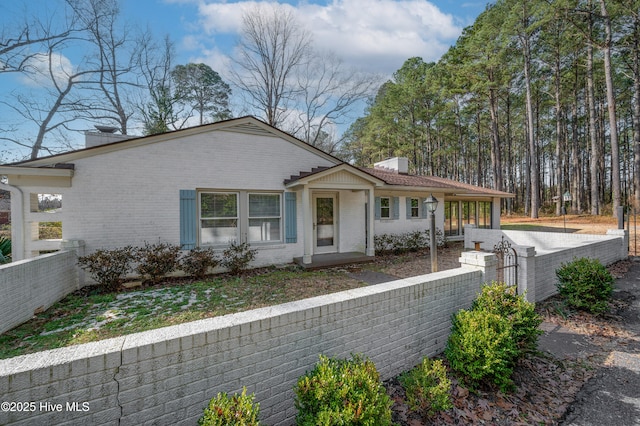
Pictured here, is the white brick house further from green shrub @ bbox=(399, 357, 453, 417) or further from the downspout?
green shrub @ bbox=(399, 357, 453, 417)

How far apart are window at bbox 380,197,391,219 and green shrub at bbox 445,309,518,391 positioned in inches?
340

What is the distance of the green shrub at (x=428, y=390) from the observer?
252cm

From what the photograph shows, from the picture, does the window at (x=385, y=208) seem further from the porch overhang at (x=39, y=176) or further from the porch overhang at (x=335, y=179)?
the porch overhang at (x=39, y=176)

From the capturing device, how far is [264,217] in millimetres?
8805

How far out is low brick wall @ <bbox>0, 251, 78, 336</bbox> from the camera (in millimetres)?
4113

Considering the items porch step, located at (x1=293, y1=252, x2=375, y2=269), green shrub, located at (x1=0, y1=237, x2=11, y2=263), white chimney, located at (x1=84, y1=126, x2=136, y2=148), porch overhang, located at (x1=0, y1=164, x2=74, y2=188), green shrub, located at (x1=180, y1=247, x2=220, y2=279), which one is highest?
white chimney, located at (x1=84, y1=126, x2=136, y2=148)

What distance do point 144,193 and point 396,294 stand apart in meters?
7.09

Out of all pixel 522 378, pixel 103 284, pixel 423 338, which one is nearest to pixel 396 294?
pixel 423 338

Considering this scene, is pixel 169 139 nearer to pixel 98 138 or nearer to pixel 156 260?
pixel 98 138

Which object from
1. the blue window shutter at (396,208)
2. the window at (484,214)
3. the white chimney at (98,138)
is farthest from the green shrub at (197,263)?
the window at (484,214)

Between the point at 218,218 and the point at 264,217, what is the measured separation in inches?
54.9

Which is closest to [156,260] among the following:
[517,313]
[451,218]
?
[517,313]

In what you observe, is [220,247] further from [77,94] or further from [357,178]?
[77,94]

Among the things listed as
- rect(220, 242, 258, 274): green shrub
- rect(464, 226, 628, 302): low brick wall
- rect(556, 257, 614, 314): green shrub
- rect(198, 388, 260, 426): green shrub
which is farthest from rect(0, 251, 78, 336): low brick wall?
rect(556, 257, 614, 314): green shrub
